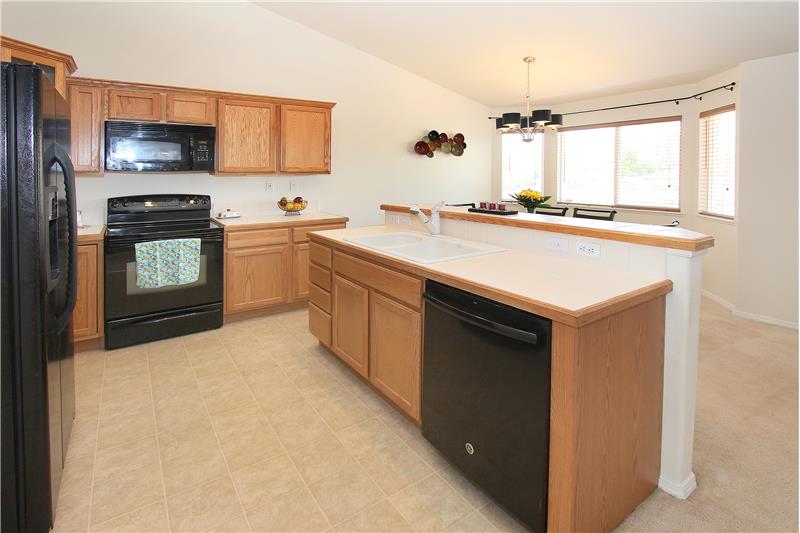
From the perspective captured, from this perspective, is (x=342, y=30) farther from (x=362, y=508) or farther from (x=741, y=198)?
(x=362, y=508)

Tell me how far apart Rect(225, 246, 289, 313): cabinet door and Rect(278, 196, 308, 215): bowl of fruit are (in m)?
0.57

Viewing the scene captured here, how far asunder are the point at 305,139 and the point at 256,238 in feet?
3.87

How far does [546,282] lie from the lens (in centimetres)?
179

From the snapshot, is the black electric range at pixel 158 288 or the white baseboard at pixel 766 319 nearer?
the black electric range at pixel 158 288

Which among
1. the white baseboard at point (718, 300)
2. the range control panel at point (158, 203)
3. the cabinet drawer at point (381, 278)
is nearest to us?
the cabinet drawer at point (381, 278)

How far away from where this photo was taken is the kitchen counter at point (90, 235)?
3342 millimetres

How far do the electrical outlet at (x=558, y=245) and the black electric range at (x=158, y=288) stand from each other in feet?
9.15

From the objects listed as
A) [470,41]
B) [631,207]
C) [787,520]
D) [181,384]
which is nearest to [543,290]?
[787,520]

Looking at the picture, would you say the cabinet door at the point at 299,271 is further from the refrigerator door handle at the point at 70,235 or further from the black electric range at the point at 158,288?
the refrigerator door handle at the point at 70,235

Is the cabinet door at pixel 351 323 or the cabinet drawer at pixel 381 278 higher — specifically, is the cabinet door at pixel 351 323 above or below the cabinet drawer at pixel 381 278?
below

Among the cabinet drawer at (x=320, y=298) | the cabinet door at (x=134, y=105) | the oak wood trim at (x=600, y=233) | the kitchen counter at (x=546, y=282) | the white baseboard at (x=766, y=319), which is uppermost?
the cabinet door at (x=134, y=105)

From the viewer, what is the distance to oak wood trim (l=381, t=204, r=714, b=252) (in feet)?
5.69

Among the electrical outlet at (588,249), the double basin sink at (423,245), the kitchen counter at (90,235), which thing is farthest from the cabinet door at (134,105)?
the electrical outlet at (588,249)

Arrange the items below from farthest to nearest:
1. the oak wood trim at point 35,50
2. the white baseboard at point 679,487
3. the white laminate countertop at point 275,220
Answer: the white laminate countertop at point 275,220 → the oak wood trim at point 35,50 → the white baseboard at point 679,487
